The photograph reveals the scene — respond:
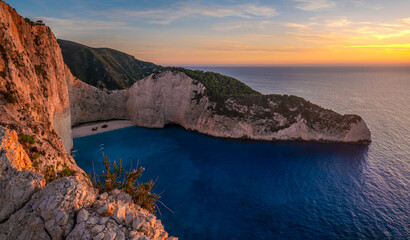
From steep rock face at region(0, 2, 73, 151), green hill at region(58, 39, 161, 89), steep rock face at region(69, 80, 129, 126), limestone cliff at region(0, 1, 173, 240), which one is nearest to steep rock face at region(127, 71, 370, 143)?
steep rock face at region(69, 80, 129, 126)

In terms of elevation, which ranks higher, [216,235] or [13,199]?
[13,199]

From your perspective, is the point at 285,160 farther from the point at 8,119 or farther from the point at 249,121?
the point at 8,119

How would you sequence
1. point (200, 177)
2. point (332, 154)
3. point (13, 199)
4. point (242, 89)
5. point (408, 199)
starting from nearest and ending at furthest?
point (13, 199), point (408, 199), point (200, 177), point (332, 154), point (242, 89)

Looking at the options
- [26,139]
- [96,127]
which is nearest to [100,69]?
[96,127]

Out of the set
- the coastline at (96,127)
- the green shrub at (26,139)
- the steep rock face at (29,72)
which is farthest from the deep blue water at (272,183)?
the green shrub at (26,139)

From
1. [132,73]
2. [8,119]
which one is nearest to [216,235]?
[8,119]

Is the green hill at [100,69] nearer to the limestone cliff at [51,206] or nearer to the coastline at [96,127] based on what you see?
the coastline at [96,127]

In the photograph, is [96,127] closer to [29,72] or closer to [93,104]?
[93,104]
